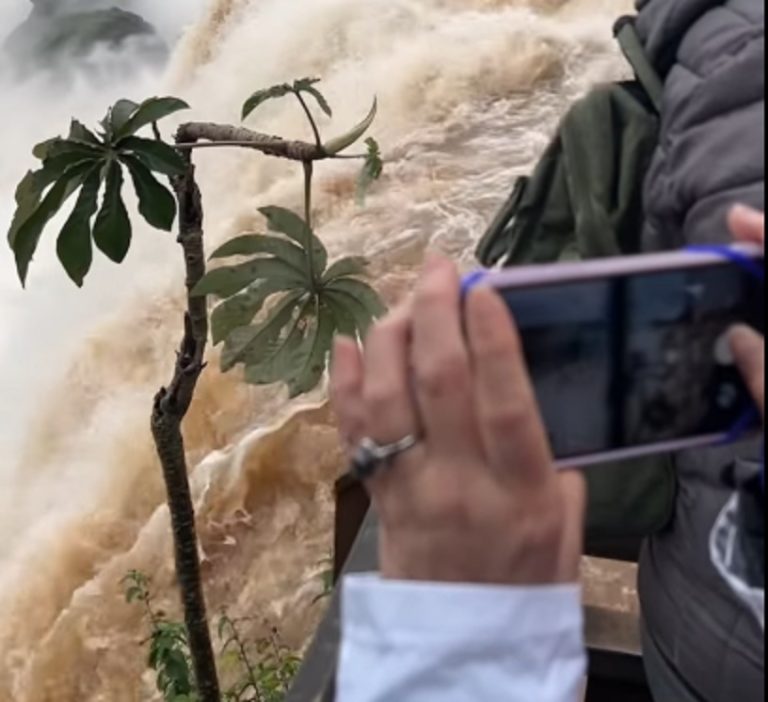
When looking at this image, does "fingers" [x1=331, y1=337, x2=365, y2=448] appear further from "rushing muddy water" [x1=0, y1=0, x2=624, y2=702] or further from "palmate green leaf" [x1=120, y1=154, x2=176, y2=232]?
"rushing muddy water" [x1=0, y1=0, x2=624, y2=702]

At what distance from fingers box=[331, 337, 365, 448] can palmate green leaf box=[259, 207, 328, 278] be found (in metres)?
0.69

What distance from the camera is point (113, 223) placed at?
1144mm

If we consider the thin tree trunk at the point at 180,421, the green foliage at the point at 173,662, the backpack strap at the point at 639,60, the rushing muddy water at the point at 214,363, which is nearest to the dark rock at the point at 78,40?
the rushing muddy water at the point at 214,363

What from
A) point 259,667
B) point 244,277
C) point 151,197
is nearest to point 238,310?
point 244,277

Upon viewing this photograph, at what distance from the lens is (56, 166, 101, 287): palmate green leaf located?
1130 mm

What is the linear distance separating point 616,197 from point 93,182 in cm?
57

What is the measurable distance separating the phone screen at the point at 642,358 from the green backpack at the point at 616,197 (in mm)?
194

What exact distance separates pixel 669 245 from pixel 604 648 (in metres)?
0.50

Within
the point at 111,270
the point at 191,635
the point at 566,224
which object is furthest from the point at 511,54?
the point at 566,224

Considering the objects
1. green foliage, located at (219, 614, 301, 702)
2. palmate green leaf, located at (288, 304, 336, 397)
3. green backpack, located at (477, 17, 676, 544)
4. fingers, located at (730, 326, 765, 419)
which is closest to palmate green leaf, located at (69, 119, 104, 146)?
palmate green leaf, located at (288, 304, 336, 397)

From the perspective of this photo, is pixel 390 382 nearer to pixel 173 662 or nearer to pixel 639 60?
pixel 639 60

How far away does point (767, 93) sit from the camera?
635 millimetres

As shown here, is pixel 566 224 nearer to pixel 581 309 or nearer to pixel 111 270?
pixel 581 309

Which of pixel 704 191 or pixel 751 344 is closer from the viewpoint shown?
pixel 751 344
